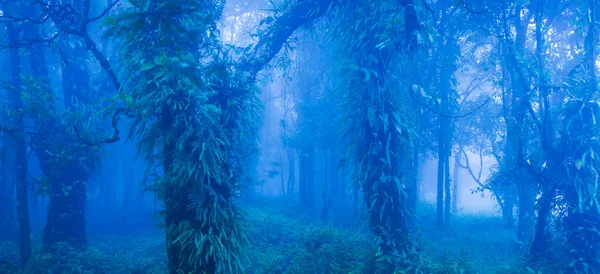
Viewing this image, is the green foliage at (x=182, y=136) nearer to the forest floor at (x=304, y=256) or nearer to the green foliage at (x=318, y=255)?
the forest floor at (x=304, y=256)

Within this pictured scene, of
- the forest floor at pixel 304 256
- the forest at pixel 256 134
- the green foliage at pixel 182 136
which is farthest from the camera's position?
the forest floor at pixel 304 256

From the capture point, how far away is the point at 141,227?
18406mm

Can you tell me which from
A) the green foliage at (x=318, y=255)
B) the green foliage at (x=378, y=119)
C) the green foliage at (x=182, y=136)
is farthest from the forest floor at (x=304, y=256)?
the green foliage at (x=182, y=136)

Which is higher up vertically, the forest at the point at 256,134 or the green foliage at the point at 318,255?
the forest at the point at 256,134

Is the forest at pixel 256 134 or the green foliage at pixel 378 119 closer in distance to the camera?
the forest at pixel 256 134

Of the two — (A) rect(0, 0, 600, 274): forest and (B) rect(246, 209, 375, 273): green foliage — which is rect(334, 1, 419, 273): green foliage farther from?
(B) rect(246, 209, 375, 273): green foliage

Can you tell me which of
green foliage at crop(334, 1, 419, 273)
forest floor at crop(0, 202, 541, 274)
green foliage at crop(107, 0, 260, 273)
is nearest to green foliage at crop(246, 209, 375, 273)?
forest floor at crop(0, 202, 541, 274)

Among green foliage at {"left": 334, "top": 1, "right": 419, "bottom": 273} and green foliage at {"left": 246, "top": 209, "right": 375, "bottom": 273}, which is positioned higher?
green foliage at {"left": 334, "top": 1, "right": 419, "bottom": 273}

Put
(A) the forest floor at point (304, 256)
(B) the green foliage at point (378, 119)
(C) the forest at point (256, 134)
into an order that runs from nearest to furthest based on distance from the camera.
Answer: (C) the forest at point (256, 134), (B) the green foliage at point (378, 119), (A) the forest floor at point (304, 256)

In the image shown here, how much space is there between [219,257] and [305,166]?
16.7m

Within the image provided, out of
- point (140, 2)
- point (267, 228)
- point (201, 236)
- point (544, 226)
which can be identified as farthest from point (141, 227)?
point (544, 226)

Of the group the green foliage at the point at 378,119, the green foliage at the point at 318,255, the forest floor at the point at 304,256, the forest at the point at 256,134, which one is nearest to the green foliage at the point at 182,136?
the forest at the point at 256,134

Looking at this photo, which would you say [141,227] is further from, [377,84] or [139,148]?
[377,84]

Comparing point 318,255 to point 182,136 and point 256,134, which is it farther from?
point 182,136
